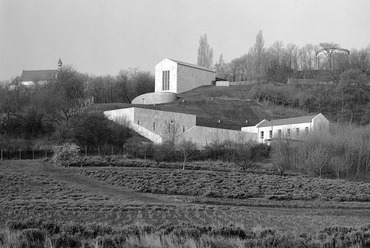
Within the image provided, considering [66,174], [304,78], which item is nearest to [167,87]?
[304,78]

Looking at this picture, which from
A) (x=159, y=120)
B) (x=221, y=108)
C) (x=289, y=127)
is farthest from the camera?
(x=221, y=108)

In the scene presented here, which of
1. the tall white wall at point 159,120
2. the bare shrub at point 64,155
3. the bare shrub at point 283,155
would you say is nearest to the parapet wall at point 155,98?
the tall white wall at point 159,120

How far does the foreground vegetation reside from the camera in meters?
10.5

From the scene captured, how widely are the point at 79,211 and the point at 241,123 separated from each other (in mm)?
55082

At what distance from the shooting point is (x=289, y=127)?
5800cm

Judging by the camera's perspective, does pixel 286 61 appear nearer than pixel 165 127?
No

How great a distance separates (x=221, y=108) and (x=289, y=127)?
2214 centimetres

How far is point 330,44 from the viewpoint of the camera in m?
105

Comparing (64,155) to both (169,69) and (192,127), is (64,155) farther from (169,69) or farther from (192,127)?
(169,69)

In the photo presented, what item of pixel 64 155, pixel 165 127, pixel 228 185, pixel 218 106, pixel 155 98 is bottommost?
pixel 228 185

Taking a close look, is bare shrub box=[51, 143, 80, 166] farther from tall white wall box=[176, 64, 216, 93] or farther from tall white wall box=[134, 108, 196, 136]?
tall white wall box=[176, 64, 216, 93]

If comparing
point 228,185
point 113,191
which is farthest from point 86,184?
point 228,185

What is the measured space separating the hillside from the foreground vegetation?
172 feet

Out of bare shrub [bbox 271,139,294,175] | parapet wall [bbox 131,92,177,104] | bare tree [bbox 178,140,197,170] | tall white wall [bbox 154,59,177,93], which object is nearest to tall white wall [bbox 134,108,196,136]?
bare tree [bbox 178,140,197,170]
